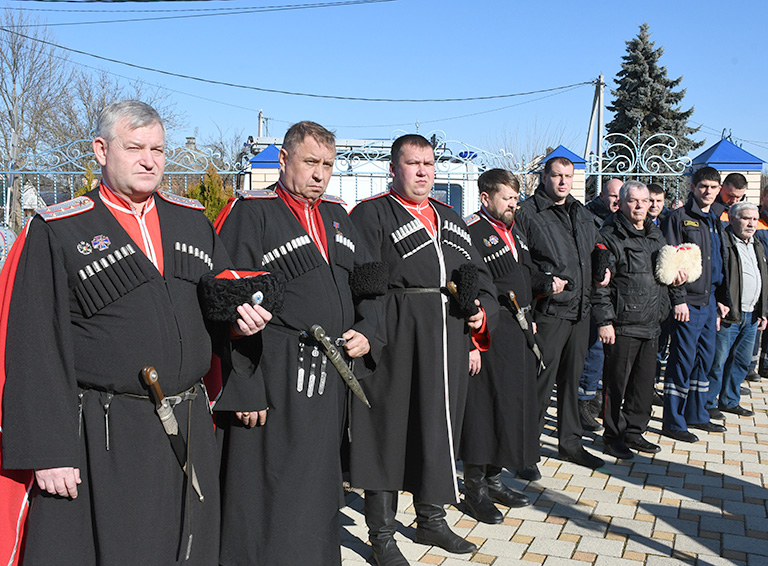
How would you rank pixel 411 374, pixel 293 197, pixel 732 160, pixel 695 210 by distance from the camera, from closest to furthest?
pixel 293 197, pixel 411 374, pixel 695 210, pixel 732 160

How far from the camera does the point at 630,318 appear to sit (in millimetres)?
5660

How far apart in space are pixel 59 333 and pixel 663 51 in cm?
2843

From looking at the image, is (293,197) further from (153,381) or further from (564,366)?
(564,366)

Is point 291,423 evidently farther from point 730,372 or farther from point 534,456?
point 730,372

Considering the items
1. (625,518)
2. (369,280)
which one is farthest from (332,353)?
(625,518)

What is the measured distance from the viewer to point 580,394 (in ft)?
21.4

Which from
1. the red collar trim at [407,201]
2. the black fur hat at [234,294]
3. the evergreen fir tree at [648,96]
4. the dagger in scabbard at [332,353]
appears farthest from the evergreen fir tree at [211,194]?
the evergreen fir tree at [648,96]

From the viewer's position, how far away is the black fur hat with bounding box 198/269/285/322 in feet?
8.42

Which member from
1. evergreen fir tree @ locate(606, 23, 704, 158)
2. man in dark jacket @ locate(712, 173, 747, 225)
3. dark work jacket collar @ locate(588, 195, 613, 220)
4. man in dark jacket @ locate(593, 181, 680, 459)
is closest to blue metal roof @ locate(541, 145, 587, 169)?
dark work jacket collar @ locate(588, 195, 613, 220)

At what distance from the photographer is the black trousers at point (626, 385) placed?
225 inches

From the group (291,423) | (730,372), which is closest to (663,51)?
(730,372)

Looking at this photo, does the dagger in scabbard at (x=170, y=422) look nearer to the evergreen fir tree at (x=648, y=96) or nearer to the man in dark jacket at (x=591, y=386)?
the man in dark jacket at (x=591, y=386)

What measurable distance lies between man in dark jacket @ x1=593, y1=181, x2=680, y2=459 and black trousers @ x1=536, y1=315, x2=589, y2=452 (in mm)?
235

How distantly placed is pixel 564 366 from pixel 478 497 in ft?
4.80
